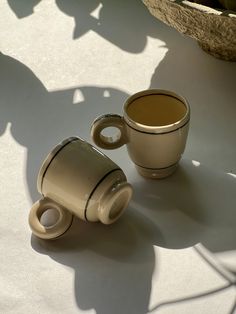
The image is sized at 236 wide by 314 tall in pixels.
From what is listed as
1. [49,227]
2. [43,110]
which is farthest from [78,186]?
[43,110]

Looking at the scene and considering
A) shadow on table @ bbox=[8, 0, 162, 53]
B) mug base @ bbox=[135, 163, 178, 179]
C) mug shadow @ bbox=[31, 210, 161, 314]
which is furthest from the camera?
shadow on table @ bbox=[8, 0, 162, 53]

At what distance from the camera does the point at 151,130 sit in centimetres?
54

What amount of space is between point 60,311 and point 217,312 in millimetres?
140

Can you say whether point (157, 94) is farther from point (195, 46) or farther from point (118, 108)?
point (195, 46)

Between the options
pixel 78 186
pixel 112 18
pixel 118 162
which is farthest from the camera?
pixel 112 18

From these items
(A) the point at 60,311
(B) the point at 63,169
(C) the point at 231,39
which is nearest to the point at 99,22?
(C) the point at 231,39

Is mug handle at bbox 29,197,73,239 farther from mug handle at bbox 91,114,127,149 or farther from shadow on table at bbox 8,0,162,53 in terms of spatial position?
shadow on table at bbox 8,0,162,53

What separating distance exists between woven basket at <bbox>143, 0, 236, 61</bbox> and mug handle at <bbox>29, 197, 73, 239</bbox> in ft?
0.85

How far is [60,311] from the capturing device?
478 millimetres

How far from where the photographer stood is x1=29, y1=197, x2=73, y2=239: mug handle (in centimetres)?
53

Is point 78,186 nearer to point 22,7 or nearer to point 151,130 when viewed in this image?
point 151,130

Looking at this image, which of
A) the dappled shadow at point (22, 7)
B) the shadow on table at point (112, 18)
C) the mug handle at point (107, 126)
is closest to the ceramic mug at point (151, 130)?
the mug handle at point (107, 126)

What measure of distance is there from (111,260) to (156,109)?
183 mm

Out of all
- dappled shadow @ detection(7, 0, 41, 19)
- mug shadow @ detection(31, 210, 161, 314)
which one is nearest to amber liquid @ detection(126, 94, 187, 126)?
mug shadow @ detection(31, 210, 161, 314)
